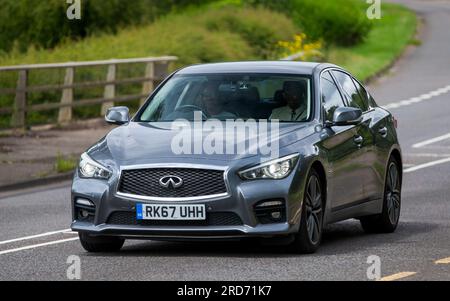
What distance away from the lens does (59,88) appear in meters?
30.3

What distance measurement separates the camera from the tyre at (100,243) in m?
13.3

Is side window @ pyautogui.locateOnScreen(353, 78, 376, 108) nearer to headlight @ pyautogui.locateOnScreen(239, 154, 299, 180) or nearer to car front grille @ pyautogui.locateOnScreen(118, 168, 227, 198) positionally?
headlight @ pyautogui.locateOnScreen(239, 154, 299, 180)

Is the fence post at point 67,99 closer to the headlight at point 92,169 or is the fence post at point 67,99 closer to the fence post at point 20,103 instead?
the fence post at point 20,103

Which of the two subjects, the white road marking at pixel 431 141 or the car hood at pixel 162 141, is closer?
the car hood at pixel 162 141

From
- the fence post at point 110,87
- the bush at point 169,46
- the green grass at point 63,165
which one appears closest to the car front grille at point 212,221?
the green grass at point 63,165

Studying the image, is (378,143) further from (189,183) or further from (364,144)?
(189,183)

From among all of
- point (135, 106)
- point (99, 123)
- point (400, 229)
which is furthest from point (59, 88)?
point (400, 229)

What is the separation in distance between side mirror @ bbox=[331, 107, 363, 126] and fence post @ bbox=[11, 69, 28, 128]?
15.2 meters

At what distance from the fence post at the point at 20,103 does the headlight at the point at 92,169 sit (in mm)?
15395

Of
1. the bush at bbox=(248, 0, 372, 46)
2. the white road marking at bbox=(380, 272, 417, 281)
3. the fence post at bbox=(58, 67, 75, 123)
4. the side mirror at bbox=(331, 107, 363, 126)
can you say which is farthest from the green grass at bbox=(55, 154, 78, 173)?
the bush at bbox=(248, 0, 372, 46)

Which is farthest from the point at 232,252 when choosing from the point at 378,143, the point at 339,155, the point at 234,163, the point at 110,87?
the point at 110,87

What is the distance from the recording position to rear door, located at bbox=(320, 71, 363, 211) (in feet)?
Result: 44.9

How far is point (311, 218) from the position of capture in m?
13.2

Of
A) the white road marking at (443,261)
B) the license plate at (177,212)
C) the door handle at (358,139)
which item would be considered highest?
the door handle at (358,139)
